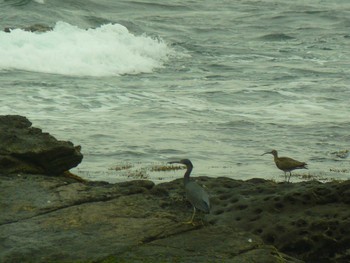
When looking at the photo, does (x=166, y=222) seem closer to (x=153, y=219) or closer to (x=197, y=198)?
(x=153, y=219)

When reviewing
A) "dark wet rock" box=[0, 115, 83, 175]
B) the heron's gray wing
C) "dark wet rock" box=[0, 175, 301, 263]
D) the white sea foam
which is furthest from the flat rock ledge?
the white sea foam

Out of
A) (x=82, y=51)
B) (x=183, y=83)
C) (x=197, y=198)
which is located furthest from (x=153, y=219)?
(x=82, y=51)

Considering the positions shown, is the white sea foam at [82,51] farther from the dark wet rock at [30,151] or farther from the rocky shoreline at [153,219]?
the rocky shoreline at [153,219]

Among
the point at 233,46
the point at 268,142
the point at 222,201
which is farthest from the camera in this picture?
the point at 233,46

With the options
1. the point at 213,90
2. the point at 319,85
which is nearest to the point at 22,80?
the point at 213,90

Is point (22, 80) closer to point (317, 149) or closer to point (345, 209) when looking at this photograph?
point (317, 149)

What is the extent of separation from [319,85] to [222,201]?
48.9ft

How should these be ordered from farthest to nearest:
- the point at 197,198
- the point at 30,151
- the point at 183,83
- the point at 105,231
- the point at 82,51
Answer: the point at 82,51, the point at 183,83, the point at 30,151, the point at 197,198, the point at 105,231

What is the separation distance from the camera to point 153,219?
6941 millimetres

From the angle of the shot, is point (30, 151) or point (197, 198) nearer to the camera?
point (197, 198)

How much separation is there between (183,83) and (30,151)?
561 inches

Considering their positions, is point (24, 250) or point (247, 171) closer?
point (24, 250)

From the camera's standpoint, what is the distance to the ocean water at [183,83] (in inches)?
569

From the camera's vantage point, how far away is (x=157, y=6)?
131ft
